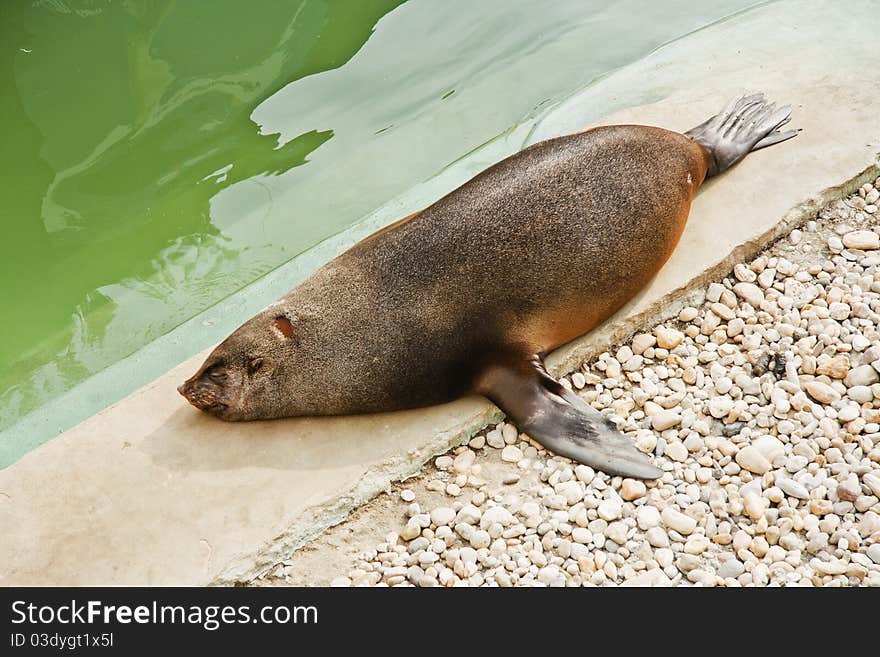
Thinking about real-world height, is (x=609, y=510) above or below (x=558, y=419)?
below

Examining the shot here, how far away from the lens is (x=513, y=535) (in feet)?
12.4

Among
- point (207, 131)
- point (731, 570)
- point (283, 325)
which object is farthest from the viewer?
point (207, 131)

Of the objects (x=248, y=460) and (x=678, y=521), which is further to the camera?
(x=248, y=460)

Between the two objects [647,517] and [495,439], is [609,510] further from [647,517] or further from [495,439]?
[495,439]

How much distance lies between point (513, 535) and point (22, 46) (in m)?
5.66

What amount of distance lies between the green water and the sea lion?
860 mm

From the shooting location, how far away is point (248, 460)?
4.24 metres

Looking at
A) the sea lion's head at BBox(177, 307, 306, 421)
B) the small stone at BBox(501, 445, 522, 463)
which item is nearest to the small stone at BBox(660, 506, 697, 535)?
the small stone at BBox(501, 445, 522, 463)

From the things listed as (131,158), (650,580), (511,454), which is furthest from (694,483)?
(131,158)

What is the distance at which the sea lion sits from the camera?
4.37 m

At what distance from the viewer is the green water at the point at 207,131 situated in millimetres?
5441

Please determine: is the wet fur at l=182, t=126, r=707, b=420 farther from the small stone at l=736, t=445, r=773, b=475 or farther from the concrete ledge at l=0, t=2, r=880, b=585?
the small stone at l=736, t=445, r=773, b=475

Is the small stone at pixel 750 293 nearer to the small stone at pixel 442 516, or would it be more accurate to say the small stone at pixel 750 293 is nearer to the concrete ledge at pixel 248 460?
the concrete ledge at pixel 248 460

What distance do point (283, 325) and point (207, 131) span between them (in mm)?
2593
